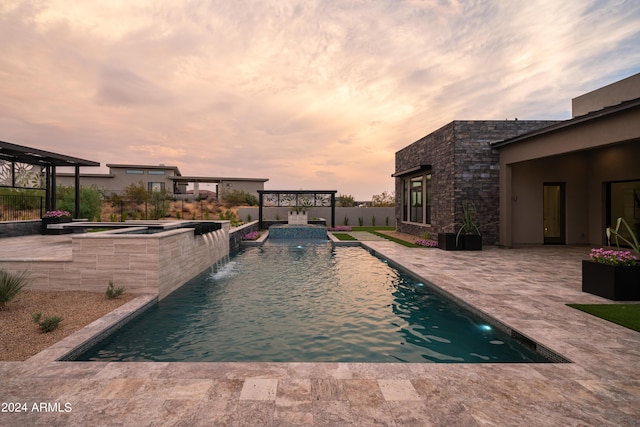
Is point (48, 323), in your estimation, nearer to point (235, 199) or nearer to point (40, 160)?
point (40, 160)

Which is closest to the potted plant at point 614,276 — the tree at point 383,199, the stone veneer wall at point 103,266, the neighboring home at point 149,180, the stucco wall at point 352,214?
the stone veneer wall at point 103,266

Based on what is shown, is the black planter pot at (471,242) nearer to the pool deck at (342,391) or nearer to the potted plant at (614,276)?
the potted plant at (614,276)

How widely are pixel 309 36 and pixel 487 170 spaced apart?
8528 mm

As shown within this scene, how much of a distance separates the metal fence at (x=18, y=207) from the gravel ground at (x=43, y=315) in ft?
43.7

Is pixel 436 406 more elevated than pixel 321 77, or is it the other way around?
pixel 321 77

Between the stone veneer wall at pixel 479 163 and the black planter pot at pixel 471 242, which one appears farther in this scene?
the stone veneer wall at pixel 479 163

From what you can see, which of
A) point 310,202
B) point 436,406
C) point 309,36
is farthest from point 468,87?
point 436,406

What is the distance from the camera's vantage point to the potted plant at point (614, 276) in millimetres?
5148

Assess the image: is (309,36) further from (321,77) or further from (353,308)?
(353,308)

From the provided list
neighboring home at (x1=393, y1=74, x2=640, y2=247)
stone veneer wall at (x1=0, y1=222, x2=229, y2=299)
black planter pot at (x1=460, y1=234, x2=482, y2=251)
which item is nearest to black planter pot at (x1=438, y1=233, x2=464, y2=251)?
black planter pot at (x1=460, y1=234, x2=482, y2=251)

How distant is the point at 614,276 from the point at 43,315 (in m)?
8.70

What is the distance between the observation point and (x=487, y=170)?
1197 centimetres

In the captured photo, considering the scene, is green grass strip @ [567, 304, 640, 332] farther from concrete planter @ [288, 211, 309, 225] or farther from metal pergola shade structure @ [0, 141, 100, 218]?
concrete planter @ [288, 211, 309, 225]

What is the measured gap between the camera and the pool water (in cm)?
360
